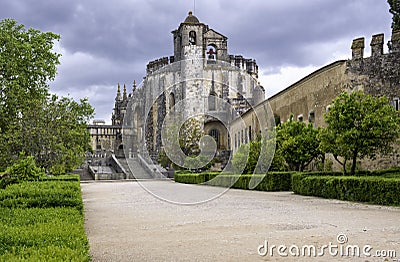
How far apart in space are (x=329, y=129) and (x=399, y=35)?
21.7ft

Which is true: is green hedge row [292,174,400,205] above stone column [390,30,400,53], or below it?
below

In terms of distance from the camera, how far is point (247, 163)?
24.2 m

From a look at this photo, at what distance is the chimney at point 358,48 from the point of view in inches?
848

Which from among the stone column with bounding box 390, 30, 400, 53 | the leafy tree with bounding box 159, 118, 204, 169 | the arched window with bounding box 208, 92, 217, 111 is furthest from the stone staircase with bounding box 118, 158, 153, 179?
the stone column with bounding box 390, 30, 400, 53

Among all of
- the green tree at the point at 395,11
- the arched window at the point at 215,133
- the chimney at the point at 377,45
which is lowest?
the arched window at the point at 215,133

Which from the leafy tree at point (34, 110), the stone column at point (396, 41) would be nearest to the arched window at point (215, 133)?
the leafy tree at point (34, 110)

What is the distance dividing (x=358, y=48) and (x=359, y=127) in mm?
6712

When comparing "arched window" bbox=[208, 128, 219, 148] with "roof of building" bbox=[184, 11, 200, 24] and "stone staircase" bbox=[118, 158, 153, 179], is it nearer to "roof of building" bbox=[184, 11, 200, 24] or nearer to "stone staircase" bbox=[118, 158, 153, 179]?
"stone staircase" bbox=[118, 158, 153, 179]

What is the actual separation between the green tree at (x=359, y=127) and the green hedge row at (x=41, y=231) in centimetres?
1007

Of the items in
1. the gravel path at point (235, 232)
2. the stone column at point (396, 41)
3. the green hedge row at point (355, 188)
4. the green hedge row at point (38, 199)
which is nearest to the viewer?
the gravel path at point (235, 232)
